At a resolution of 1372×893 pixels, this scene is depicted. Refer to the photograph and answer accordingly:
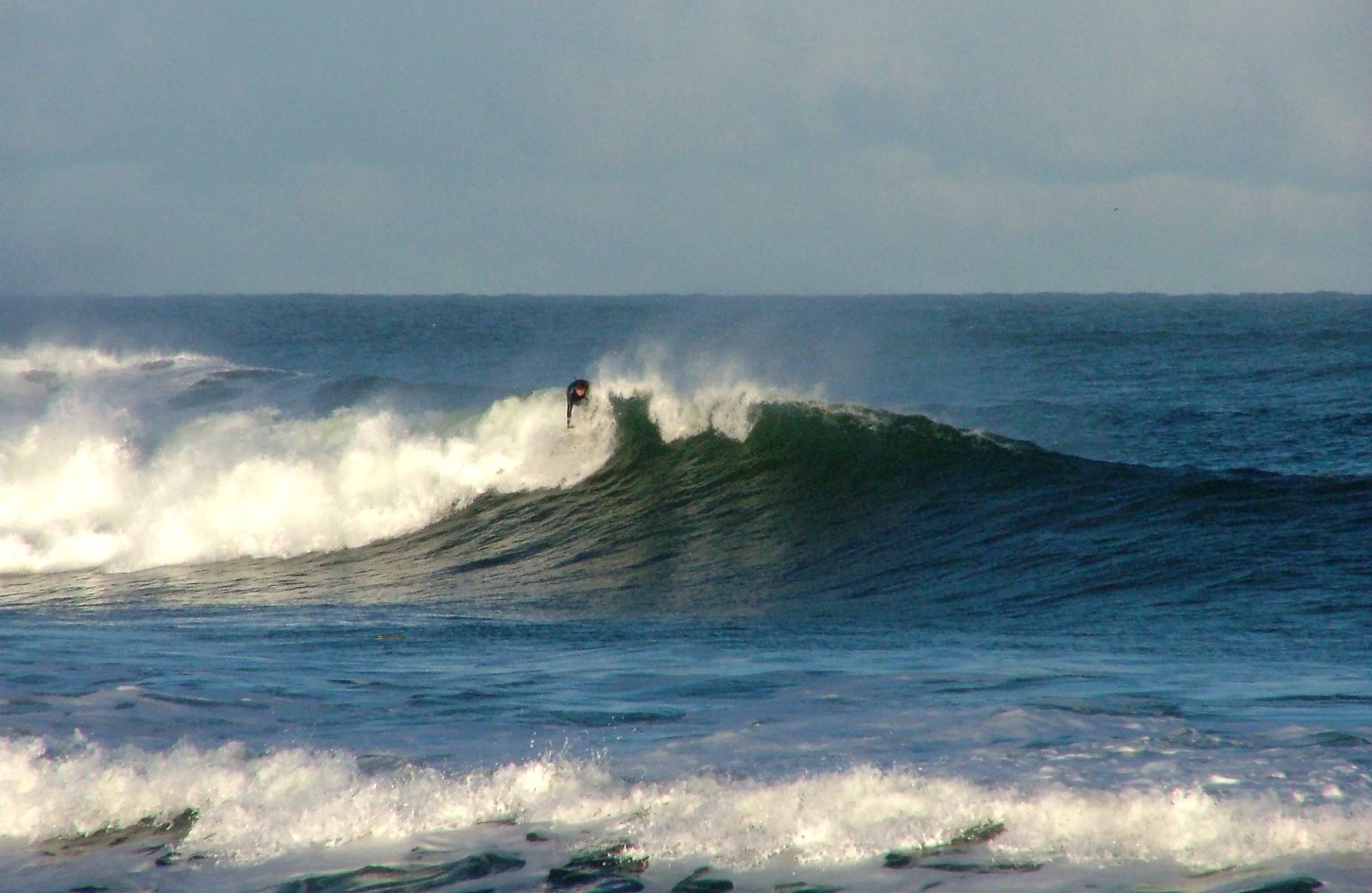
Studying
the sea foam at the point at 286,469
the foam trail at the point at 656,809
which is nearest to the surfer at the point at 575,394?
the sea foam at the point at 286,469

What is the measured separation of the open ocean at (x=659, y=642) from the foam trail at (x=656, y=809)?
0.02 meters

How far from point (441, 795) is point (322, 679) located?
2646 mm

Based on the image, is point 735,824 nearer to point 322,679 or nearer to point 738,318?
point 322,679

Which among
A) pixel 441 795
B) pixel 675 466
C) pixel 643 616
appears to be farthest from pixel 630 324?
pixel 441 795

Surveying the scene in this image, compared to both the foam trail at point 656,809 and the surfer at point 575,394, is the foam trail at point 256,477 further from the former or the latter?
the foam trail at point 656,809

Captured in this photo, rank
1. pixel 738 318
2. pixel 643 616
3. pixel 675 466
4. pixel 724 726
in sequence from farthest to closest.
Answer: pixel 738 318 < pixel 675 466 < pixel 643 616 < pixel 724 726

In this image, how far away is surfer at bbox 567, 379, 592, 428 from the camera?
1805 cm

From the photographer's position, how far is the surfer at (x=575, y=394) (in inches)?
711

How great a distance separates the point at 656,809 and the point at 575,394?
12.7 meters

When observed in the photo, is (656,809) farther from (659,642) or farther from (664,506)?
(664,506)

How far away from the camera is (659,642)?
32.1 feet

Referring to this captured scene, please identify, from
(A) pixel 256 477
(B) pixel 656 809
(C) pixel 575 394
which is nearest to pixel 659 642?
(B) pixel 656 809

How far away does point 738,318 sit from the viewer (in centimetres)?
8594

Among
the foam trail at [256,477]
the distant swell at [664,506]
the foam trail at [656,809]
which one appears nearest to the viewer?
the foam trail at [656,809]
